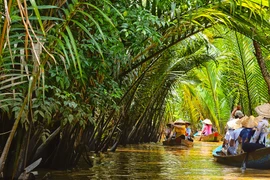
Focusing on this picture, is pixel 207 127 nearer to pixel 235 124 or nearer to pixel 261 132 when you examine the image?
pixel 235 124

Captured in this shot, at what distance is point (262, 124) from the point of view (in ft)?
36.6

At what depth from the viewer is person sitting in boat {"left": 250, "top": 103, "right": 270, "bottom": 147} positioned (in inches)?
439

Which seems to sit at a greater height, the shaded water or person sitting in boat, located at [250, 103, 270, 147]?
person sitting in boat, located at [250, 103, 270, 147]

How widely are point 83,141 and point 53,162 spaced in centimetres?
107

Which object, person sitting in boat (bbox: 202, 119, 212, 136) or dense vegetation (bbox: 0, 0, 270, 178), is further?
person sitting in boat (bbox: 202, 119, 212, 136)

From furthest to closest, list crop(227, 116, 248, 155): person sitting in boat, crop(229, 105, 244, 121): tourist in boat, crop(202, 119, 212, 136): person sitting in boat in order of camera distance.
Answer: crop(202, 119, 212, 136): person sitting in boat → crop(229, 105, 244, 121): tourist in boat → crop(227, 116, 248, 155): person sitting in boat

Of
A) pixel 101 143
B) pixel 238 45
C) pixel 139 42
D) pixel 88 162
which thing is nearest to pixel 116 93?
pixel 139 42

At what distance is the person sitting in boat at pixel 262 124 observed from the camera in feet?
36.6

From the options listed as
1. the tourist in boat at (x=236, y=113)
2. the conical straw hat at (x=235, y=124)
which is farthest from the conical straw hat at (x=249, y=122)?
the tourist in boat at (x=236, y=113)

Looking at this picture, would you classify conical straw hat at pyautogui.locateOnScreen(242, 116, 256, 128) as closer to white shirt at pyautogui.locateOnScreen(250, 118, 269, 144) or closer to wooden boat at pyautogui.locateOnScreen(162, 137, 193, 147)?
white shirt at pyautogui.locateOnScreen(250, 118, 269, 144)

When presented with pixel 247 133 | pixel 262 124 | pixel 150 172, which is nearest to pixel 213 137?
pixel 247 133

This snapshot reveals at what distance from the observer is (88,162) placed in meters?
10.4

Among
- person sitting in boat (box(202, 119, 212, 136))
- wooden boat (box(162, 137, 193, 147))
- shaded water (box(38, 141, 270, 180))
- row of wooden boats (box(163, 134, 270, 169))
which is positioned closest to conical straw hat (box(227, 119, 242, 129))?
row of wooden boats (box(163, 134, 270, 169))

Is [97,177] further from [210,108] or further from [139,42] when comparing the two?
[210,108]
